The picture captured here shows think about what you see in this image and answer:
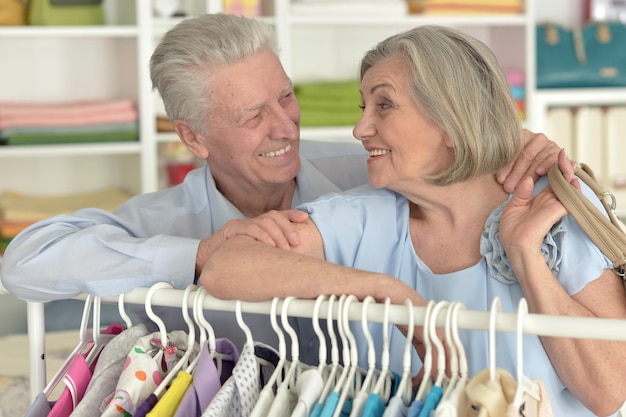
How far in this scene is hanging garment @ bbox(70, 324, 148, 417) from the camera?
128cm

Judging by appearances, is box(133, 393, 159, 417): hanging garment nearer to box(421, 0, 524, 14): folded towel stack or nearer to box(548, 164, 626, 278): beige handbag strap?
box(548, 164, 626, 278): beige handbag strap

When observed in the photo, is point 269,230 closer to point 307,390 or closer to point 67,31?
point 307,390

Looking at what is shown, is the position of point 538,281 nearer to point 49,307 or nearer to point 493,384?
point 493,384

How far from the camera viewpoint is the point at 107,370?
4.36 feet

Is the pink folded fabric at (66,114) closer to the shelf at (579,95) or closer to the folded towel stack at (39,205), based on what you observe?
the folded towel stack at (39,205)

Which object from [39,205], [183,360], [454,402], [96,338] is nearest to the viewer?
[454,402]

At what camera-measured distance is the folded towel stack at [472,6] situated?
344cm

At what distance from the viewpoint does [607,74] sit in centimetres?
365

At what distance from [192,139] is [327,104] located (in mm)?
1481

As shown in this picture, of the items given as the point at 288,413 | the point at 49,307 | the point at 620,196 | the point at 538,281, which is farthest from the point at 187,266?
the point at 620,196

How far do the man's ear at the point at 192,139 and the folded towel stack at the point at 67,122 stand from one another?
126 centimetres

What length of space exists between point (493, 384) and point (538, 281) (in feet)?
0.99

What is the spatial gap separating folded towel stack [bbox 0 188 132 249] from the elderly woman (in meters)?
1.81

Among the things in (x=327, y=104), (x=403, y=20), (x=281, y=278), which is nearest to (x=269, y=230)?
(x=281, y=278)
